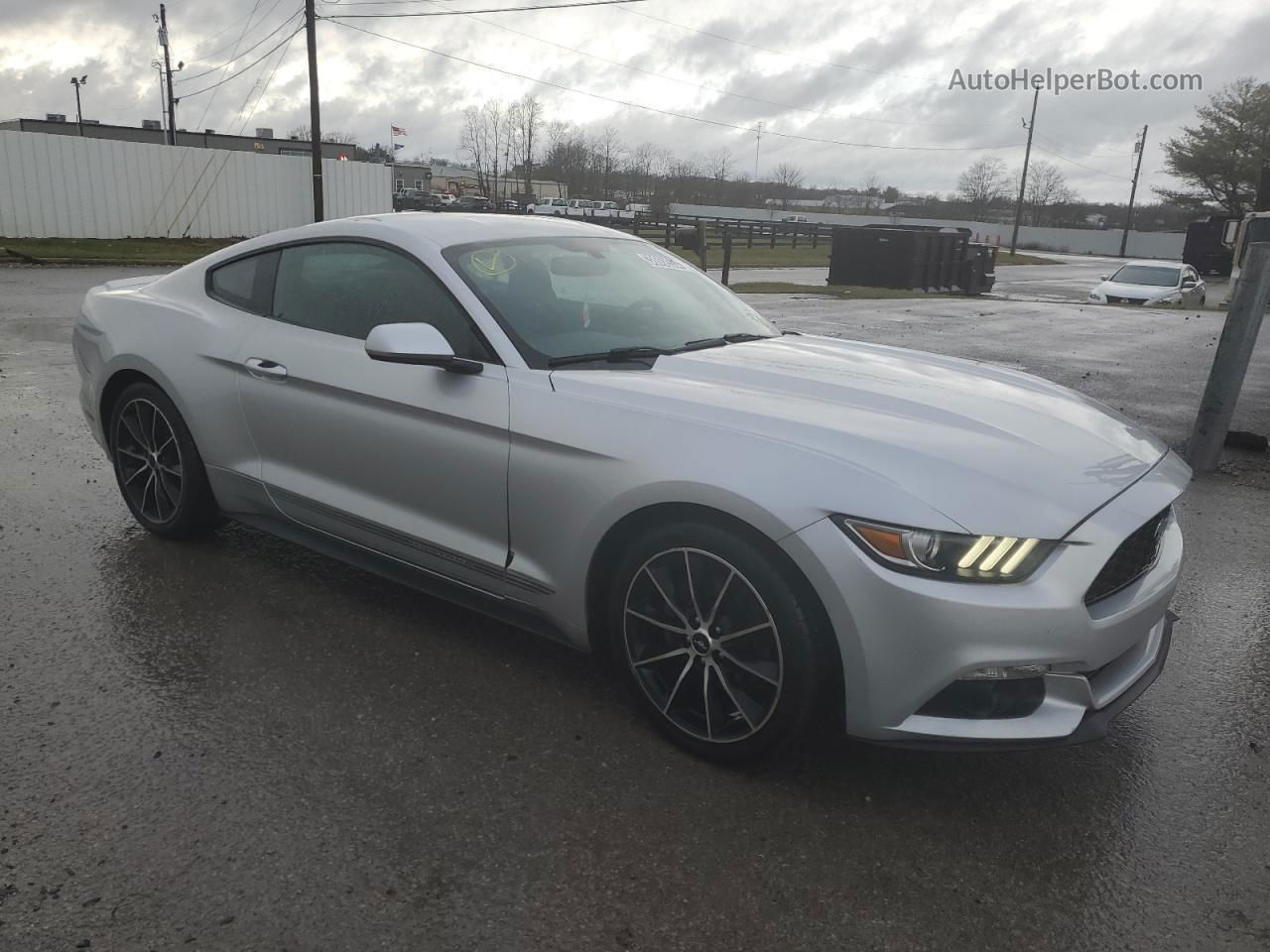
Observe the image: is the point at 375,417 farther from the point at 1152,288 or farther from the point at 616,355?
the point at 1152,288

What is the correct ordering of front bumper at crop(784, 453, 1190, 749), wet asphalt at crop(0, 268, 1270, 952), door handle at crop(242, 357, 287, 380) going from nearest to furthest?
wet asphalt at crop(0, 268, 1270, 952)
front bumper at crop(784, 453, 1190, 749)
door handle at crop(242, 357, 287, 380)

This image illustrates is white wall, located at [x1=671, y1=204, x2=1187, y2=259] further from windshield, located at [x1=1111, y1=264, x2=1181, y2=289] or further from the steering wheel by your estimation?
the steering wheel

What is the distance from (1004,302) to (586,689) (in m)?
20.5

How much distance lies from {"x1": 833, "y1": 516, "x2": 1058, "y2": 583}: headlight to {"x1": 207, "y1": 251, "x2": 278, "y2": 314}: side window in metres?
2.81

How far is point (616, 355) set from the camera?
334cm

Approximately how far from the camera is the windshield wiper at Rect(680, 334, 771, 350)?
11.8 feet

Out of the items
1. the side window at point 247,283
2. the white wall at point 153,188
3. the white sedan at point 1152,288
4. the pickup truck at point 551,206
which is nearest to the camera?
the side window at point 247,283

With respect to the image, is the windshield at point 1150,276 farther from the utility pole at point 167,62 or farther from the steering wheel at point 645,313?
the utility pole at point 167,62

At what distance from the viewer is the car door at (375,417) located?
3.21 meters

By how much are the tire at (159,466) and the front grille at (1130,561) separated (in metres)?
3.48

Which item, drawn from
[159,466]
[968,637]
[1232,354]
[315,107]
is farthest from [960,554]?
[315,107]

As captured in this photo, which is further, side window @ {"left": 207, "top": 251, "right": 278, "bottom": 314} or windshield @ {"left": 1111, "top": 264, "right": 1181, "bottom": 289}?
windshield @ {"left": 1111, "top": 264, "right": 1181, "bottom": 289}

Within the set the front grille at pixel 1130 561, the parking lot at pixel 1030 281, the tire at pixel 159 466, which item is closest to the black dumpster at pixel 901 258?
the parking lot at pixel 1030 281

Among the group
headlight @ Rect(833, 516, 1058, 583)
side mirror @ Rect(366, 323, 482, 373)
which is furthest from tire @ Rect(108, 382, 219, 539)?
headlight @ Rect(833, 516, 1058, 583)
